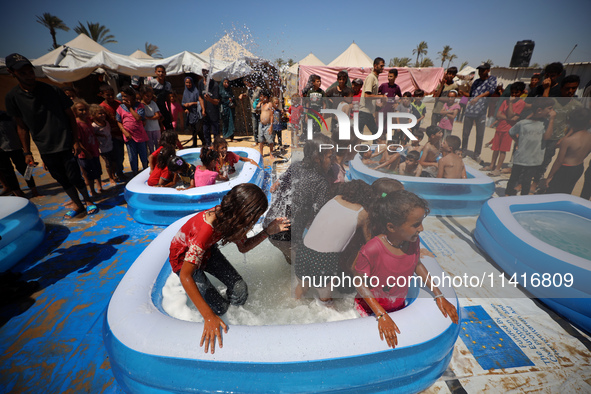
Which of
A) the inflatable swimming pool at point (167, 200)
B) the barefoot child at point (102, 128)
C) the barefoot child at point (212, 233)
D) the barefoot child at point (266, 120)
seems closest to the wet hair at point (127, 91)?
the barefoot child at point (102, 128)

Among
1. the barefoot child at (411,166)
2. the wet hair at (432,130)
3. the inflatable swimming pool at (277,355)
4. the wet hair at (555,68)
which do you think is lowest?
the inflatable swimming pool at (277,355)

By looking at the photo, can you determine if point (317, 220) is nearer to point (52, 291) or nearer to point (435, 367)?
point (435, 367)

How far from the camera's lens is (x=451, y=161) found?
278 centimetres

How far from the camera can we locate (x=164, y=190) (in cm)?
387

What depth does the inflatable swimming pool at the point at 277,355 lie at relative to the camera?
158 centimetres

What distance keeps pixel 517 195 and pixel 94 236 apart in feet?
19.4

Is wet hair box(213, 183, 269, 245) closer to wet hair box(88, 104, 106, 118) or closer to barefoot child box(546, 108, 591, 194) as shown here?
barefoot child box(546, 108, 591, 194)

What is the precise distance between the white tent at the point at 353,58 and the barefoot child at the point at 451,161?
55.6ft

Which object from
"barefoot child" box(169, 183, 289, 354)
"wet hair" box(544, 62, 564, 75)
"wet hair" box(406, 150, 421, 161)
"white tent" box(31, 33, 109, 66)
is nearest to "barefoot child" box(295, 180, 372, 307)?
"barefoot child" box(169, 183, 289, 354)

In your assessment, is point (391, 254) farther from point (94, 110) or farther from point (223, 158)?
point (94, 110)

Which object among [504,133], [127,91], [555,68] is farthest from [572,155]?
[127,91]

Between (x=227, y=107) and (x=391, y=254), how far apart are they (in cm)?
936

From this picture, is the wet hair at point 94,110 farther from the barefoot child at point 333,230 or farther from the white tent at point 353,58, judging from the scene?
the white tent at point 353,58

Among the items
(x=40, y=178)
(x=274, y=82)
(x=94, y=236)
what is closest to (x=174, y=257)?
(x=94, y=236)
